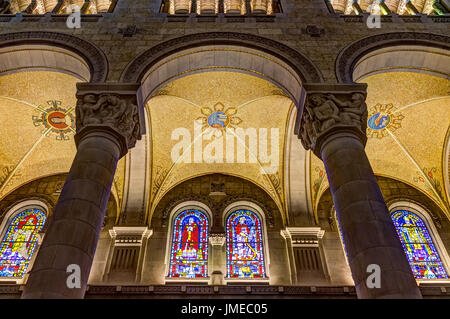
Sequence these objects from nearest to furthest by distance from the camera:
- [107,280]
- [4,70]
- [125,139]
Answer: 1. [125,139]
2. [4,70]
3. [107,280]

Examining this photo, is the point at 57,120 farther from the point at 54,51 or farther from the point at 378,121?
the point at 378,121

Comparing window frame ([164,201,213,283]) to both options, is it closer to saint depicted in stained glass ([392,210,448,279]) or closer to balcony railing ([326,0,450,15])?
saint depicted in stained glass ([392,210,448,279])

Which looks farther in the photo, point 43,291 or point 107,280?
point 107,280

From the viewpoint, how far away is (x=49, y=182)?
39.7 ft

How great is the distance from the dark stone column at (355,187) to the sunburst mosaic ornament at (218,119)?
4190 mm

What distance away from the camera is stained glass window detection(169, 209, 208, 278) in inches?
398

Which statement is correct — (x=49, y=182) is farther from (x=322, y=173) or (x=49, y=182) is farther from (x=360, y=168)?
(x=360, y=168)

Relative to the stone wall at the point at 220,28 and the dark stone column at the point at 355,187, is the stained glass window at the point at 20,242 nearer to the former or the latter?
the stone wall at the point at 220,28

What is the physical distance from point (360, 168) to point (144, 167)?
24.4 ft

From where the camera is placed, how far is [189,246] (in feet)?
35.1

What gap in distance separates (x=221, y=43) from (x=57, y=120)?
6.07 metres

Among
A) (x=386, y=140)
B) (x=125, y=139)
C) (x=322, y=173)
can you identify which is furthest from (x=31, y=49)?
(x=386, y=140)

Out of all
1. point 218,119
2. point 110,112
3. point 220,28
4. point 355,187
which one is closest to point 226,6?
point 220,28

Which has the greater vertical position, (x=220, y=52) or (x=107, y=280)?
(x=220, y=52)
